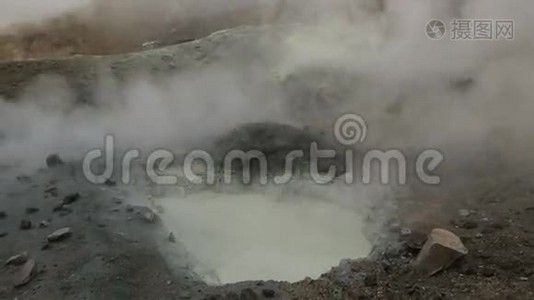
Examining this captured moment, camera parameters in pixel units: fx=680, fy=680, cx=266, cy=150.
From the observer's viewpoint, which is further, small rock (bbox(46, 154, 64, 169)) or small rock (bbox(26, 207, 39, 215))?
small rock (bbox(46, 154, 64, 169))

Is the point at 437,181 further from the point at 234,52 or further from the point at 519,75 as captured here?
the point at 234,52

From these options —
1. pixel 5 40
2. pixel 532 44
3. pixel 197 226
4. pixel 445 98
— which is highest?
pixel 5 40

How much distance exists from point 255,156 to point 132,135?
3.50 ft

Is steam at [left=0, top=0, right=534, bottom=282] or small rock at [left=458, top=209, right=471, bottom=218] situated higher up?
steam at [left=0, top=0, right=534, bottom=282]

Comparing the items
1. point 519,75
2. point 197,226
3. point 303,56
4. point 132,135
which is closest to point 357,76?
point 303,56

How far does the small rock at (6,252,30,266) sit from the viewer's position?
370cm

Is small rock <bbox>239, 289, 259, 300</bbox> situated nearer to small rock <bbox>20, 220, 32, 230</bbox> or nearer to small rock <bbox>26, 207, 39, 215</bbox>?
small rock <bbox>20, 220, 32, 230</bbox>

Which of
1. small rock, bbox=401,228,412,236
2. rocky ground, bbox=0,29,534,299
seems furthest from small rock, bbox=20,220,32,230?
small rock, bbox=401,228,412,236

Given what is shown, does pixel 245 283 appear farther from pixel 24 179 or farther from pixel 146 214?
pixel 24 179

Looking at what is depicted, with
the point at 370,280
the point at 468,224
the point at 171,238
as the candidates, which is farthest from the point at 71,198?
the point at 468,224

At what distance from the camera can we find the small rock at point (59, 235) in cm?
389

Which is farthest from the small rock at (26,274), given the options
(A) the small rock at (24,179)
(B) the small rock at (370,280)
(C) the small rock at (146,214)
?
(B) the small rock at (370,280)

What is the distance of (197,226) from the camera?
425cm

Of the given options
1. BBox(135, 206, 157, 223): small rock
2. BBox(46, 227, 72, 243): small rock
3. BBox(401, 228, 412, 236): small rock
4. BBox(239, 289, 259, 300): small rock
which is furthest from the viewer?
BBox(135, 206, 157, 223): small rock
